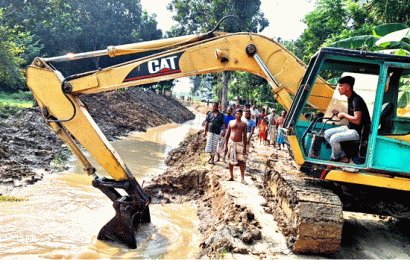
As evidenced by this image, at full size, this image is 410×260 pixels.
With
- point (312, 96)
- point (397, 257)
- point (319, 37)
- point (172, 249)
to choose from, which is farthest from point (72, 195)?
point (319, 37)

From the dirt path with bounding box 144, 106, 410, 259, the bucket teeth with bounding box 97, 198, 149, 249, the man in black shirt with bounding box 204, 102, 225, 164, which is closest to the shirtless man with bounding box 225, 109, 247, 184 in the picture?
the dirt path with bounding box 144, 106, 410, 259

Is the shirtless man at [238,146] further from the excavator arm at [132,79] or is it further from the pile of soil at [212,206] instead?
the excavator arm at [132,79]

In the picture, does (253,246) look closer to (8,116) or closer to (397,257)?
(397,257)

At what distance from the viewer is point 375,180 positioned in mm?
3941

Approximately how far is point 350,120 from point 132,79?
10.3ft

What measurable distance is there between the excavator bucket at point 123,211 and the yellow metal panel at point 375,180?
2.85m

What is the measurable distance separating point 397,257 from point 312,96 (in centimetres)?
249

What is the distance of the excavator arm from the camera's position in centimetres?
481

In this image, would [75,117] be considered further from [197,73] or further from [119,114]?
[119,114]

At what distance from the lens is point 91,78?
488cm

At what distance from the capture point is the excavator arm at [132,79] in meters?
4.81

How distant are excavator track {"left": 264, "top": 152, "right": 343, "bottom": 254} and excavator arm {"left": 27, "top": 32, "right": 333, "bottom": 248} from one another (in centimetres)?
131

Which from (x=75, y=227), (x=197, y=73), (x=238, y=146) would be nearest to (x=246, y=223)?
(x=197, y=73)

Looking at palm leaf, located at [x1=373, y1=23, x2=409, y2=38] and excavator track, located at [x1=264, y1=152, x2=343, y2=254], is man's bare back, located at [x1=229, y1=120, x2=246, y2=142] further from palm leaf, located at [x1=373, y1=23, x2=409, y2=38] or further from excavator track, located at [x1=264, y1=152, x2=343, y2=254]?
palm leaf, located at [x1=373, y1=23, x2=409, y2=38]
